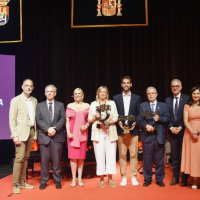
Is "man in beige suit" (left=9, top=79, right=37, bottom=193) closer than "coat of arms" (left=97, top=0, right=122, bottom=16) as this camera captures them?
Yes

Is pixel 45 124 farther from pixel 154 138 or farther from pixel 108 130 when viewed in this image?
pixel 154 138

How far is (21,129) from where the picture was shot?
168 inches

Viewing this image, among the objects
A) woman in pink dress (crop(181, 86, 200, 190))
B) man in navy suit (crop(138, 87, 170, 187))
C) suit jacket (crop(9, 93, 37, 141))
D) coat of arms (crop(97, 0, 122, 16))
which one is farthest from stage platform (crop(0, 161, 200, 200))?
coat of arms (crop(97, 0, 122, 16))

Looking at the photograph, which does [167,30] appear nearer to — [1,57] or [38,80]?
[38,80]

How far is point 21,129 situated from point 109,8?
364cm

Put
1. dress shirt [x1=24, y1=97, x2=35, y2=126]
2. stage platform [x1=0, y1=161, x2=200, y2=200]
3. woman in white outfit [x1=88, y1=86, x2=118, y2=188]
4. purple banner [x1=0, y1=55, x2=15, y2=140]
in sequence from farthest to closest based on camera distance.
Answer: purple banner [x1=0, y1=55, x2=15, y2=140] < dress shirt [x1=24, y1=97, x2=35, y2=126] < woman in white outfit [x1=88, y1=86, x2=118, y2=188] < stage platform [x1=0, y1=161, x2=200, y2=200]

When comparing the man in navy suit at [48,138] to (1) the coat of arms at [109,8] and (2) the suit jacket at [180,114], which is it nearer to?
(2) the suit jacket at [180,114]

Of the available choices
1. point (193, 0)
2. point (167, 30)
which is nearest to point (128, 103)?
point (167, 30)

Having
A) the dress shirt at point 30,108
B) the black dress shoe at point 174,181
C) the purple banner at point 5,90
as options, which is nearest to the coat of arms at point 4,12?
the purple banner at point 5,90

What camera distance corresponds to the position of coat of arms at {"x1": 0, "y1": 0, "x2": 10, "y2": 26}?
6.44 m

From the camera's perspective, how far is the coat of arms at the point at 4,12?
644 cm

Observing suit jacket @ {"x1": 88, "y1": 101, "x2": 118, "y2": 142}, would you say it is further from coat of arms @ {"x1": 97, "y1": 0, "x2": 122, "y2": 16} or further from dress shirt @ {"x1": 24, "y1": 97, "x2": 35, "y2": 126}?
coat of arms @ {"x1": 97, "y1": 0, "x2": 122, "y2": 16}

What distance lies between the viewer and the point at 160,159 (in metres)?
4.44

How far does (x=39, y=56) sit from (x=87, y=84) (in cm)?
158
